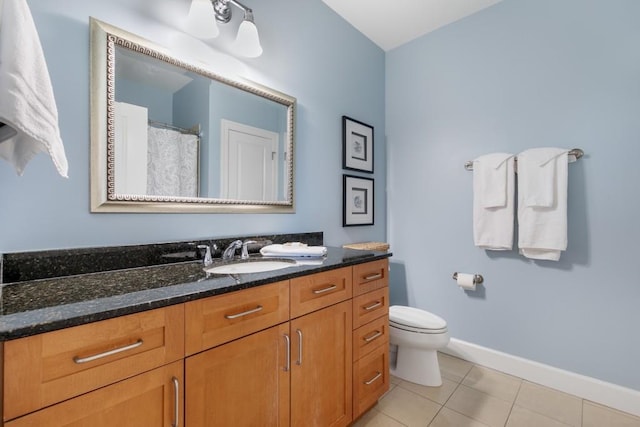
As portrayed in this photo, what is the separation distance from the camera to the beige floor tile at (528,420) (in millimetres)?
1527

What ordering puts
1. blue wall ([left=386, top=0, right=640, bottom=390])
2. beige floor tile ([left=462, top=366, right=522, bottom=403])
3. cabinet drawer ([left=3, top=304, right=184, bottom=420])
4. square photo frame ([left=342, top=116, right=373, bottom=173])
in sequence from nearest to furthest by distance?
cabinet drawer ([left=3, top=304, right=184, bottom=420]) → blue wall ([left=386, top=0, right=640, bottom=390]) → beige floor tile ([left=462, top=366, right=522, bottom=403]) → square photo frame ([left=342, top=116, right=373, bottom=173])

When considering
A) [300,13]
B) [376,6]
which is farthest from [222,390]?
[376,6]

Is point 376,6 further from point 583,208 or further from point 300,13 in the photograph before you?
point 583,208

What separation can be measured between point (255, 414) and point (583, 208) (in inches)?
83.5

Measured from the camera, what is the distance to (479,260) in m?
2.17

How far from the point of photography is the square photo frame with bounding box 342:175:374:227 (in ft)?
7.37

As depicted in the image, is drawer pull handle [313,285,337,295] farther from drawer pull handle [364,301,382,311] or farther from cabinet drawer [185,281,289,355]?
drawer pull handle [364,301,382,311]

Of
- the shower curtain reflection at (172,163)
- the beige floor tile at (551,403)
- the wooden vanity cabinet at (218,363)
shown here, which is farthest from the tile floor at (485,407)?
the shower curtain reflection at (172,163)

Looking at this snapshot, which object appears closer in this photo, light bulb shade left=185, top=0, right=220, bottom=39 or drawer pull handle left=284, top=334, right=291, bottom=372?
drawer pull handle left=284, top=334, right=291, bottom=372

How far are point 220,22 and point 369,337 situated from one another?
1.82 meters

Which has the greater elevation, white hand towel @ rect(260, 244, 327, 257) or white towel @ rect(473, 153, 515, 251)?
white towel @ rect(473, 153, 515, 251)

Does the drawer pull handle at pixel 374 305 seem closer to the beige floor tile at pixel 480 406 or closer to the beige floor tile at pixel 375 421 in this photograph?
the beige floor tile at pixel 375 421

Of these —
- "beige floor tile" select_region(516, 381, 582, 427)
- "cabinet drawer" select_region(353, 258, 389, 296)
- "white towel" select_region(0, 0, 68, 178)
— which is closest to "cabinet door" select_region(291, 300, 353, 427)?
"cabinet drawer" select_region(353, 258, 389, 296)

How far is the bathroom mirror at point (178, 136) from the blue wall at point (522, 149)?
4.14 ft
